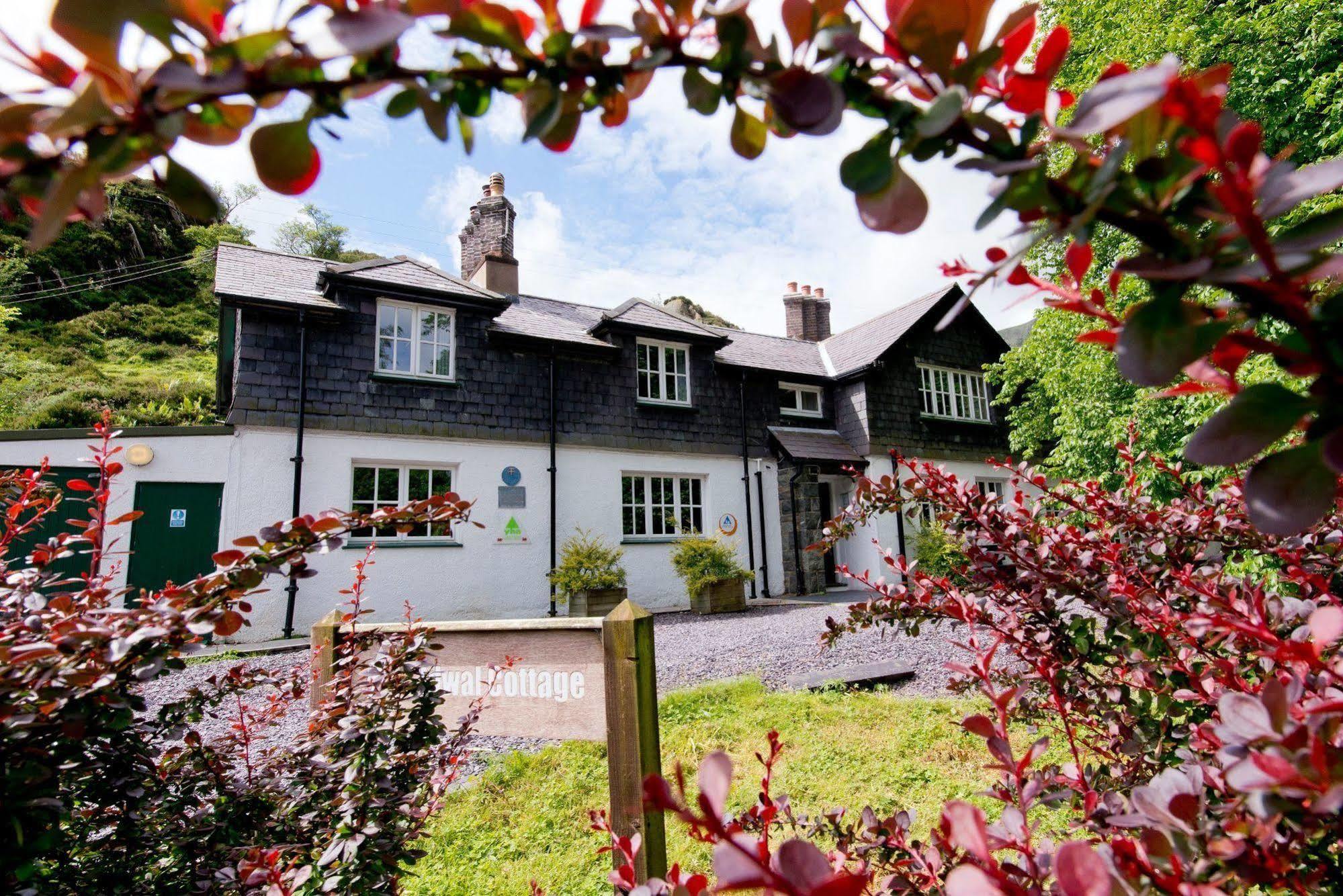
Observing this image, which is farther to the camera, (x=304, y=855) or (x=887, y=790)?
(x=887, y=790)

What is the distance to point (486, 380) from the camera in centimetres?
1015

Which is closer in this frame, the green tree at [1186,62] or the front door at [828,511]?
the green tree at [1186,62]

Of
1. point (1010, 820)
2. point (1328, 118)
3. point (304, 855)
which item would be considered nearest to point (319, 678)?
point (304, 855)

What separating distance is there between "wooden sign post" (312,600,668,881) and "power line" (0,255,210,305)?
31.6 meters

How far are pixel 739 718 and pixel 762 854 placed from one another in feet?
12.7

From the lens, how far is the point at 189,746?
1.61m

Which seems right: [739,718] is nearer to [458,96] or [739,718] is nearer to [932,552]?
[458,96]

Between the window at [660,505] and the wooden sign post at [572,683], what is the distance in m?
8.32

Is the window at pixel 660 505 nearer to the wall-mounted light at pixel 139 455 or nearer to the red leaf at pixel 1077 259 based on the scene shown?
the wall-mounted light at pixel 139 455

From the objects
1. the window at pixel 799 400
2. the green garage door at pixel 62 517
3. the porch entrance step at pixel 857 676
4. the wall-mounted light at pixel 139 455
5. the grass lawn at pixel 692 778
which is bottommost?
the grass lawn at pixel 692 778

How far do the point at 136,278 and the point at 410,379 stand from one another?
27595 millimetres

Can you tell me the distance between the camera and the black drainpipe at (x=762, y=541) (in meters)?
11.7

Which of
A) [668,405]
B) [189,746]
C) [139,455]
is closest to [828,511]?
[668,405]

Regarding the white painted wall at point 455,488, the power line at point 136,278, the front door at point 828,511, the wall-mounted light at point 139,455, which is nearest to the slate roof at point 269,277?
the white painted wall at point 455,488
